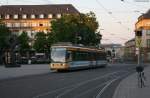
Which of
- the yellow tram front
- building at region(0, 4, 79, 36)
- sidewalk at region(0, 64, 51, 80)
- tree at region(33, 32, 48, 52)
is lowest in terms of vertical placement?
sidewalk at region(0, 64, 51, 80)

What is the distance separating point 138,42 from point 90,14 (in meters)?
80.9

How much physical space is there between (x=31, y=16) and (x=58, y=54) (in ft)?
395

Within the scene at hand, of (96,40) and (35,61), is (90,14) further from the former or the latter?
(35,61)

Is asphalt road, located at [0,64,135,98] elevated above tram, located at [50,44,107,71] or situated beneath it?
situated beneath

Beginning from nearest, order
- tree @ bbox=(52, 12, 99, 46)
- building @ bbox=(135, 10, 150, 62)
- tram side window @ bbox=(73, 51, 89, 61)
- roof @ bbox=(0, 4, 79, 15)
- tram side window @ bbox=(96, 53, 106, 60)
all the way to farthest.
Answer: tram side window @ bbox=(73, 51, 89, 61) → tram side window @ bbox=(96, 53, 106, 60) → tree @ bbox=(52, 12, 99, 46) → building @ bbox=(135, 10, 150, 62) → roof @ bbox=(0, 4, 79, 15)

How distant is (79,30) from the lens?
108562 mm

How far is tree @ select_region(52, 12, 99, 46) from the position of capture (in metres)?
108

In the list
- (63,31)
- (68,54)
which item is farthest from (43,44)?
(68,54)

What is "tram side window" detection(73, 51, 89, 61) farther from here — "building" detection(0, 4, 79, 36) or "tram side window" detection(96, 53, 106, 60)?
"building" detection(0, 4, 79, 36)

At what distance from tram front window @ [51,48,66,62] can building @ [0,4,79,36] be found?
116 m

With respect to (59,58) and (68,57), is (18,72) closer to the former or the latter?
(59,58)

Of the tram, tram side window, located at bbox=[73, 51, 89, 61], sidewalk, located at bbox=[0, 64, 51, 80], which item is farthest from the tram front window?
sidewalk, located at bbox=[0, 64, 51, 80]

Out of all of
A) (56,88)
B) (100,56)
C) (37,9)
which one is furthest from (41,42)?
(56,88)

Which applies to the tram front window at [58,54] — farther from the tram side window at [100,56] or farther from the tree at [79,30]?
the tree at [79,30]
